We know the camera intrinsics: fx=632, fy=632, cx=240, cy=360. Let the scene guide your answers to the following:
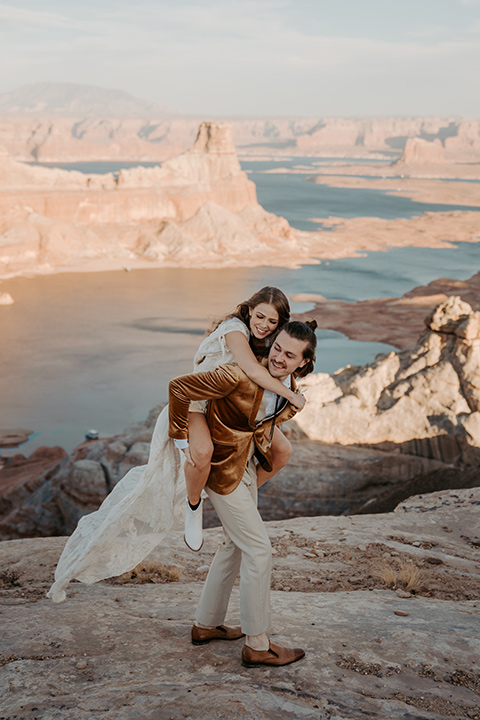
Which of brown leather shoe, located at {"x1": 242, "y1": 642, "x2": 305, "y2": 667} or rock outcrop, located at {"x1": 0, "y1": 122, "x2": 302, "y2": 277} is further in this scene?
rock outcrop, located at {"x1": 0, "y1": 122, "x2": 302, "y2": 277}

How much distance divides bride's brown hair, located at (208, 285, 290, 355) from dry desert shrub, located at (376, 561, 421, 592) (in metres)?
2.45

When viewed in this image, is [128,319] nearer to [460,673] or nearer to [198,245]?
[198,245]

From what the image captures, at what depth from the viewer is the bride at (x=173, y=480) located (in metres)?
2.98

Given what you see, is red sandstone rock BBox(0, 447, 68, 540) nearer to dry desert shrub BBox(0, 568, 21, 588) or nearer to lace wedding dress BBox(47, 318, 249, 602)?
dry desert shrub BBox(0, 568, 21, 588)

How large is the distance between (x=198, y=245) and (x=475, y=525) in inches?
1660

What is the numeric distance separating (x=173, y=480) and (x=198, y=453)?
0.42 m

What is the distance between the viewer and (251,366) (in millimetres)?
2898

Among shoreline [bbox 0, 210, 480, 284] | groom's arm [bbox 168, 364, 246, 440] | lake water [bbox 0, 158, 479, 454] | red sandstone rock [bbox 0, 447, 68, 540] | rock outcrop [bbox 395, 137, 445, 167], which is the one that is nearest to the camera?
groom's arm [bbox 168, 364, 246, 440]

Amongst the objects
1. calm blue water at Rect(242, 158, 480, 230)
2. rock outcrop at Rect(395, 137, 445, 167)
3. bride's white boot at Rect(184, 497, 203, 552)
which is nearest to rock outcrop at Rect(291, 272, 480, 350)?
bride's white boot at Rect(184, 497, 203, 552)

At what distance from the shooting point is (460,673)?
3.01m

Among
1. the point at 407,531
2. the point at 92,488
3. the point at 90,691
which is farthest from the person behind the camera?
the point at 92,488

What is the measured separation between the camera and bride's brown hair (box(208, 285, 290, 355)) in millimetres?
2971

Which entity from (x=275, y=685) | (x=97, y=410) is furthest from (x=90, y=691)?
(x=97, y=410)

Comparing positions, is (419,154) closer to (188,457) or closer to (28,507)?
(28,507)
